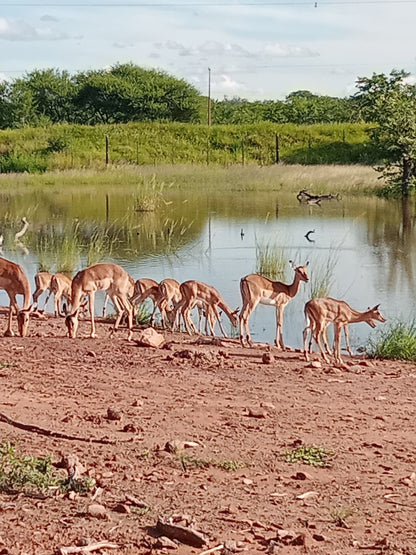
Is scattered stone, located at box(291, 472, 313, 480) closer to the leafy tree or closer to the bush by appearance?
the bush

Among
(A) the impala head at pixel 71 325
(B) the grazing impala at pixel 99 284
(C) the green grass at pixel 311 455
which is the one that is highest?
(B) the grazing impala at pixel 99 284

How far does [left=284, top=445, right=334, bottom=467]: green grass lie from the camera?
6.65m

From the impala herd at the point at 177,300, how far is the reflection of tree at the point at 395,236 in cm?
547

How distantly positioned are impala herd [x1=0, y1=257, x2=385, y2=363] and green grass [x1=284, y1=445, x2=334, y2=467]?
4.21 m

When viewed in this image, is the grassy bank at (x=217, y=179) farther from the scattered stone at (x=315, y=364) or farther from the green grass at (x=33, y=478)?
the green grass at (x=33, y=478)

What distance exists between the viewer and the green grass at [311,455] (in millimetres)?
6652

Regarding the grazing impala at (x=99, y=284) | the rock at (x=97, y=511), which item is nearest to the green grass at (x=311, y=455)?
the rock at (x=97, y=511)

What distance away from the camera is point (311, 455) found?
22.3ft

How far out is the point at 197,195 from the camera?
39406 millimetres

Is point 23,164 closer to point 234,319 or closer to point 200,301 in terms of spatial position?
point 200,301

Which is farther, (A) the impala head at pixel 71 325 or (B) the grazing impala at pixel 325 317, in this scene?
(B) the grazing impala at pixel 325 317

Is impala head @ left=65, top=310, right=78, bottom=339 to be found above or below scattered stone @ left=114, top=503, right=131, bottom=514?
above

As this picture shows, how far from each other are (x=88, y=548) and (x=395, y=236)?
2101cm

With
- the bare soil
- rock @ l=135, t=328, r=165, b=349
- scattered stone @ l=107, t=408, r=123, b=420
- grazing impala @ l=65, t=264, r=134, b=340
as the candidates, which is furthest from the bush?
scattered stone @ l=107, t=408, r=123, b=420
